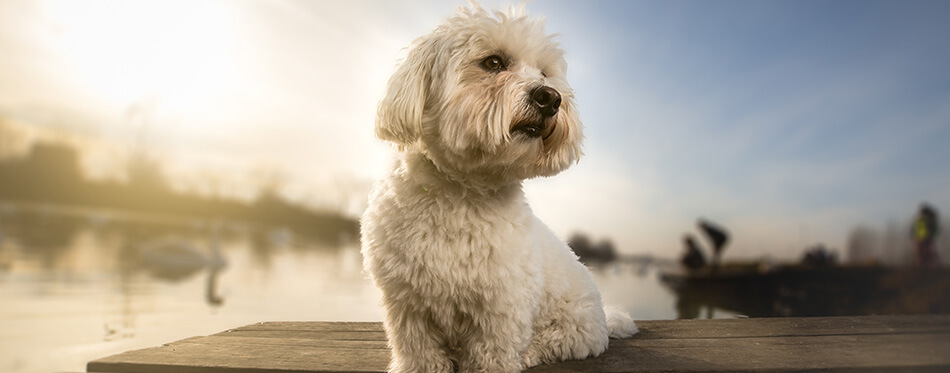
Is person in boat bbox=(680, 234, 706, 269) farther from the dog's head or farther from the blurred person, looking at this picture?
the dog's head

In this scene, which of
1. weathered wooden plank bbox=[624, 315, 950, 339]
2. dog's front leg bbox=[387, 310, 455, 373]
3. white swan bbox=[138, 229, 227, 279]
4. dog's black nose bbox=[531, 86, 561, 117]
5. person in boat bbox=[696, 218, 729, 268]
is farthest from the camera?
white swan bbox=[138, 229, 227, 279]

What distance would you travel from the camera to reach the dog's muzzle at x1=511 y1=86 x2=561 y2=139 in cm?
224

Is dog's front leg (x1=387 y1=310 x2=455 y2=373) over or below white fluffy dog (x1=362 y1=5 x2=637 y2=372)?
below

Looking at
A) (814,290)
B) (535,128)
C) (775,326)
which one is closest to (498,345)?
(535,128)

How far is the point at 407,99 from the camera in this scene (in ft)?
7.63

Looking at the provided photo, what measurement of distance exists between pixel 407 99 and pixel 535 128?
0.54 metres

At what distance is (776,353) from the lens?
9.79ft

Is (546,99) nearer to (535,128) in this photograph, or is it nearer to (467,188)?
(535,128)

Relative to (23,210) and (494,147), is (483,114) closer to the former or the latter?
(494,147)

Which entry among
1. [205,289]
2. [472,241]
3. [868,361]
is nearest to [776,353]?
[868,361]

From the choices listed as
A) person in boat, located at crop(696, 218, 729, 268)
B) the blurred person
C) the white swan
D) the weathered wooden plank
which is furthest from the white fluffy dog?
Result: the white swan

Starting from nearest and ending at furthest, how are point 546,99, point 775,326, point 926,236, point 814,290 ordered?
point 546,99 < point 926,236 < point 775,326 < point 814,290

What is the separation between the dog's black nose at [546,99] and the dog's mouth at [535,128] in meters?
0.04

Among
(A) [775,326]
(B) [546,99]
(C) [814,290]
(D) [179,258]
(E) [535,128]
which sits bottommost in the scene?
(C) [814,290]
